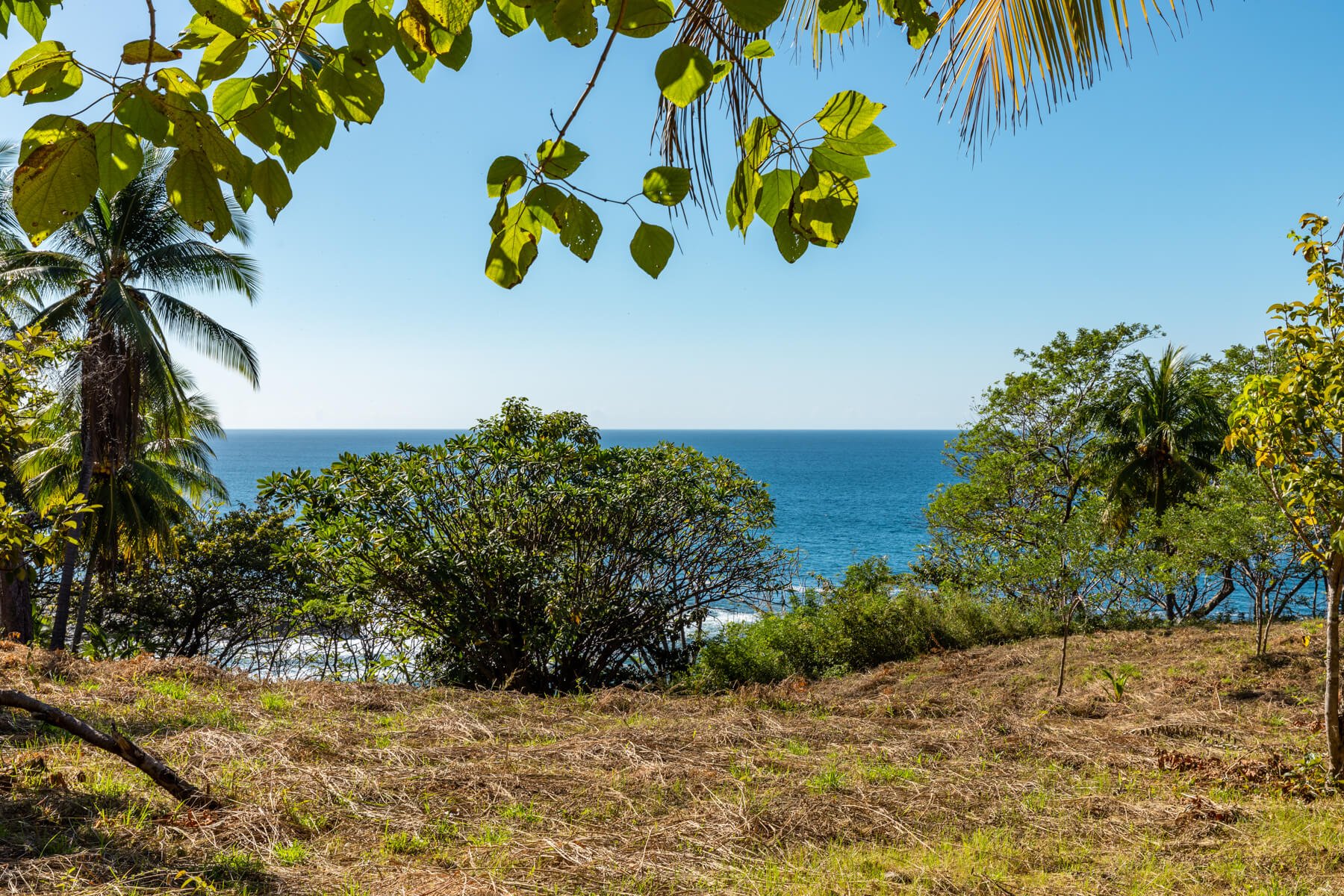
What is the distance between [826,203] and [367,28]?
653mm

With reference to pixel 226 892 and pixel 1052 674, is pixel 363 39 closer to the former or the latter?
pixel 226 892

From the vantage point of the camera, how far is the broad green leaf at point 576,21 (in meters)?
0.94

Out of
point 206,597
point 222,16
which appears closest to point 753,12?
point 222,16

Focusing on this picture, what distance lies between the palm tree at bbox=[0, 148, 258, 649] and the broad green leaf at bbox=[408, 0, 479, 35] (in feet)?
40.7

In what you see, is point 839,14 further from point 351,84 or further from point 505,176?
point 351,84

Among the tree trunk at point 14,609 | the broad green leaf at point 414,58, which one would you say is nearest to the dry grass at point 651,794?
the broad green leaf at point 414,58

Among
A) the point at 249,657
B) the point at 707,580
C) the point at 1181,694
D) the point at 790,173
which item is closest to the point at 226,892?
the point at 790,173

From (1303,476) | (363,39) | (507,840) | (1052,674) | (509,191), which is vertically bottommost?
(1052,674)

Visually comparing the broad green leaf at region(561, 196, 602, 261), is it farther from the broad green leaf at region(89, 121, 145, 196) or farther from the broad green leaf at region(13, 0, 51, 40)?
the broad green leaf at region(13, 0, 51, 40)

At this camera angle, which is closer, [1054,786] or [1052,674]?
[1054,786]

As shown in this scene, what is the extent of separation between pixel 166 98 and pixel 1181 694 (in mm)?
8191

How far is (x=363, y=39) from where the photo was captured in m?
0.98

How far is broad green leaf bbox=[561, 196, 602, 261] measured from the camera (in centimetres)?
106

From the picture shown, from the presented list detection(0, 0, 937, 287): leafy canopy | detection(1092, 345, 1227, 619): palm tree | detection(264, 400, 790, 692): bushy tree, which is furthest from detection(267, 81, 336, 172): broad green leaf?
detection(1092, 345, 1227, 619): palm tree
